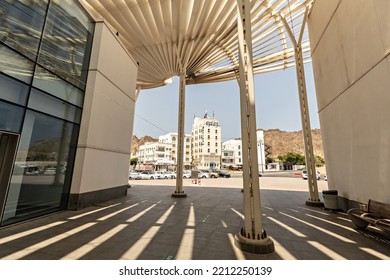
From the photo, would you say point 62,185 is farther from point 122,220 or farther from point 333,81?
point 333,81

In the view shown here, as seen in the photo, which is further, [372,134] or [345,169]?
[345,169]

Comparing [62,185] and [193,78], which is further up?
[193,78]

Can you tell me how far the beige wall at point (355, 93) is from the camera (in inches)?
200

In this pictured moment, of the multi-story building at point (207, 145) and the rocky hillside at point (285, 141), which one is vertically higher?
the rocky hillside at point (285, 141)

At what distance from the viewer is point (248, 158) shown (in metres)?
3.99

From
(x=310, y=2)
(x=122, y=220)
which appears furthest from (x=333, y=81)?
(x=122, y=220)

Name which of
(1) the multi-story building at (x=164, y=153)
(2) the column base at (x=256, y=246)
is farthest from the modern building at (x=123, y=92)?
(1) the multi-story building at (x=164, y=153)

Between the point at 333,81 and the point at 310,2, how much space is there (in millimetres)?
5901

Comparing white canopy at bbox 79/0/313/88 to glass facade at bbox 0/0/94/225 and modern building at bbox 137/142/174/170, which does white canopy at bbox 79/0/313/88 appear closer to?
glass facade at bbox 0/0/94/225

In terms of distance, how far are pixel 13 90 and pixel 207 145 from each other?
222 feet

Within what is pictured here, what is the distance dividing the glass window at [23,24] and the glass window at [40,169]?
2020 mm

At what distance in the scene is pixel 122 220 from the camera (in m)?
5.61

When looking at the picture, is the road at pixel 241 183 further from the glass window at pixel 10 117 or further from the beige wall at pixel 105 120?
the glass window at pixel 10 117

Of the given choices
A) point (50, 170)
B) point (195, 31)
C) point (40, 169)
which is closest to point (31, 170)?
point (40, 169)
